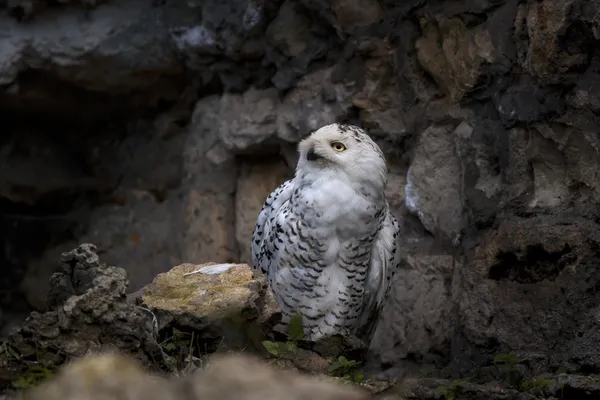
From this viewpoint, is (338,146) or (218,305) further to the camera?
(338,146)

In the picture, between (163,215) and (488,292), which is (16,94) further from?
(488,292)

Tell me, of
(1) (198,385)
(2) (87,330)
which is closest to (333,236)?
(2) (87,330)

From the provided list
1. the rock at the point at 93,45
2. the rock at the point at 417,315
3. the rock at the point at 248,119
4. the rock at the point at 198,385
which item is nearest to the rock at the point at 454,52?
the rock at the point at 417,315

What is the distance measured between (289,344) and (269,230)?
0.94 metres

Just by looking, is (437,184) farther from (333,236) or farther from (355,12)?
(355,12)

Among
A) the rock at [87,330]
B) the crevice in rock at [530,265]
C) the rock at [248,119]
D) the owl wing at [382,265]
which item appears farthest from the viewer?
the rock at [248,119]

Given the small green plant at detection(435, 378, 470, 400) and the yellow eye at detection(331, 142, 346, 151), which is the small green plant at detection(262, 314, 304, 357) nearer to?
the small green plant at detection(435, 378, 470, 400)

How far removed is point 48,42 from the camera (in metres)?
4.45

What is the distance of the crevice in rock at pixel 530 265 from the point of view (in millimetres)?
3250

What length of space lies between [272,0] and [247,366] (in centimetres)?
266

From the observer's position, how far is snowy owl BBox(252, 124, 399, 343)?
3.55 meters

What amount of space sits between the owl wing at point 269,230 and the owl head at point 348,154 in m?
0.22

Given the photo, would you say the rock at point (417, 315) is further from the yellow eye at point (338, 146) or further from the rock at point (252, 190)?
the rock at point (252, 190)

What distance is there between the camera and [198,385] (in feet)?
5.87
